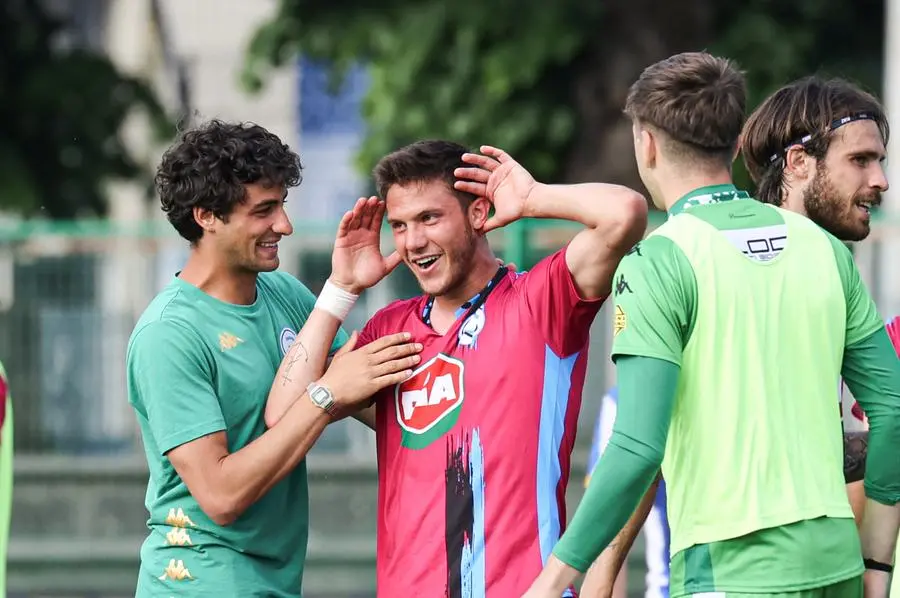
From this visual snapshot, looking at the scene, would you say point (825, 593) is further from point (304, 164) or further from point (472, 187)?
point (304, 164)

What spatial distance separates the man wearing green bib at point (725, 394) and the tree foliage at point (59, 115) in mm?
9285

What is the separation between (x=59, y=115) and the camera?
12.5m

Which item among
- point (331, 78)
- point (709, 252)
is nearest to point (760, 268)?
point (709, 252)

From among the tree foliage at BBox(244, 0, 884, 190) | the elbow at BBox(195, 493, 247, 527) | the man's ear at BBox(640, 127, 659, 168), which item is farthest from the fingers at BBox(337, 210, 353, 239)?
the tree foliage at BBox(244, 0, 884, 190)

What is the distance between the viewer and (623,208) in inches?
152

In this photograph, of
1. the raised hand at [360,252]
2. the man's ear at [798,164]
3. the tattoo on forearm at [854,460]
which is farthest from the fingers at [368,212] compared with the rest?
the tattoo on forearm at [854,460]

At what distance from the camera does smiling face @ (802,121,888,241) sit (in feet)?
13.2

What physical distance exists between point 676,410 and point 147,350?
149cm

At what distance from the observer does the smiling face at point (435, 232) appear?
4078 millimetres

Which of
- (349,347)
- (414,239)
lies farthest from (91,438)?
(414,239)

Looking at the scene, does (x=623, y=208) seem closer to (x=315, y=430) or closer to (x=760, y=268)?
(x=760, y=268)

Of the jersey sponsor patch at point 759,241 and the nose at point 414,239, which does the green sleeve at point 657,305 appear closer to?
the jersey sponsor patch at point 759,241

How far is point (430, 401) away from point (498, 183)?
601 millimetres

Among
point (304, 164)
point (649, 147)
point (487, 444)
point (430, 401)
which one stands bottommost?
point (487, 444)
